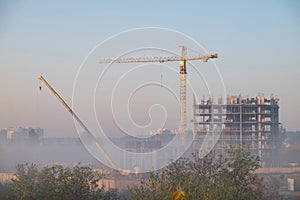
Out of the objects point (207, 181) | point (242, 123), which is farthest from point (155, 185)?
point (242, 123)

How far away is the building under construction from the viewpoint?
199 feet

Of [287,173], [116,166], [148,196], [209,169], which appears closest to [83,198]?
[148,196]

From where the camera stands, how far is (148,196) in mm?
14156

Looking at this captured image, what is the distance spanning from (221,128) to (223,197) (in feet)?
152

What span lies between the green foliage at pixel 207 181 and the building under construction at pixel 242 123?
3837cm

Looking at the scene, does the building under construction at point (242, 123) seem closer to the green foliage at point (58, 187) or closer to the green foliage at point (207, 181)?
the green foliage at point (207, 181)

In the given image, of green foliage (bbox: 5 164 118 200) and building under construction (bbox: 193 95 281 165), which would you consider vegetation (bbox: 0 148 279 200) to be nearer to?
green foliage (bbox: 5 164 118 200)

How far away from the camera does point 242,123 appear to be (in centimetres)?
6075

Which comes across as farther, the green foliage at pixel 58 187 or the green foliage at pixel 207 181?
the green foliage at pixel 58 187

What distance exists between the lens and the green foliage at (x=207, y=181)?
558 inches

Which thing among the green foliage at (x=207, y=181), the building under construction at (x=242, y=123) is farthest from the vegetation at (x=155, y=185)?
the building under construction at (x=242, y=123)

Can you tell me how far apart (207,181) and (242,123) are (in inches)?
1762

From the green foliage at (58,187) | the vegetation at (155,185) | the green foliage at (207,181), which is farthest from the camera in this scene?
the green foliage at (58,187)

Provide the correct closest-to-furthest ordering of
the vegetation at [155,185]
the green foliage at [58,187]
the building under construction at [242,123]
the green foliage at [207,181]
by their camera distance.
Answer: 1. the green foliage at [207,181]
2. the vegetation at [155,185]
3. the green foliage at [58,187]
4. the building under construction at [242,123]
